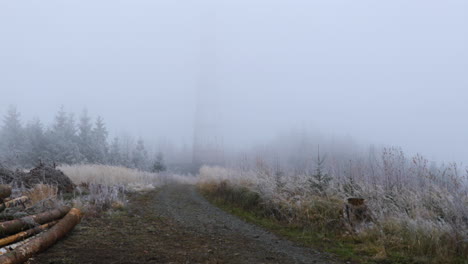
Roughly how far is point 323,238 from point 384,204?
183 centimetres

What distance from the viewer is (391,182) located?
26.6 feet

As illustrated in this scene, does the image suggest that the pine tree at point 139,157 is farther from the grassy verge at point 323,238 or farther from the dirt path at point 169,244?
the dirt path at point 169,244

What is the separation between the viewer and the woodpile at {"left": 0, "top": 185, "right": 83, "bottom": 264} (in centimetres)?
382

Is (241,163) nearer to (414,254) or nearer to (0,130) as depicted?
(414,254)

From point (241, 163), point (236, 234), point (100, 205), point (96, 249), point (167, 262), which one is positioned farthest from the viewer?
point (241, 163)

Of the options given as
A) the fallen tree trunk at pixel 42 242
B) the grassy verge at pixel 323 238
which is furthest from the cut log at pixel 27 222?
the grassy verge at pixel 323 238

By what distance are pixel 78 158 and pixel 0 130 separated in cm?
1378

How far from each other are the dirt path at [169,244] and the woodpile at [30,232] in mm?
160

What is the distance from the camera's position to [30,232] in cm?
486

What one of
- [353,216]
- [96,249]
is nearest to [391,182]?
[353,216]

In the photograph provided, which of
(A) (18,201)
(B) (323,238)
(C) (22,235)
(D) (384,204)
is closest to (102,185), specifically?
(A) (18,201)

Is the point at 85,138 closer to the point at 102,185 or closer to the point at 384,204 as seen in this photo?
the point at 102,185

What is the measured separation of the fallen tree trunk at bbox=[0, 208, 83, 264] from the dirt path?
0.40 ft

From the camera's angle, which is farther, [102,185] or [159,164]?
[159,164]
